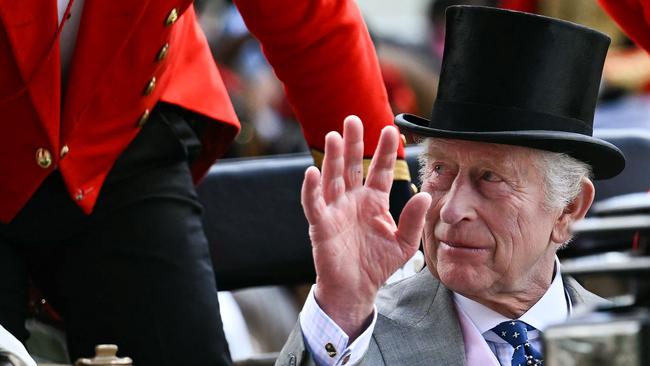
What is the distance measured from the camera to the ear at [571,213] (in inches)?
99.7

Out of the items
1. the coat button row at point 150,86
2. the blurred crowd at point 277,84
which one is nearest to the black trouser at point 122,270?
the coat button row at point 150,86

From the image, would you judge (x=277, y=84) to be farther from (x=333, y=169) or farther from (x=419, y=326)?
(x=333, y=169)

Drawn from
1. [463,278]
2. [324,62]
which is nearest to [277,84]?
[324,62]

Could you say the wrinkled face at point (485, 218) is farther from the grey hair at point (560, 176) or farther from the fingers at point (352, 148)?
the fingers at point (352, 148)

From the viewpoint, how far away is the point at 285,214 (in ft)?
10.9

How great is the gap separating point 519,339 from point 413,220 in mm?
377

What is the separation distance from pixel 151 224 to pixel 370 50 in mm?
511

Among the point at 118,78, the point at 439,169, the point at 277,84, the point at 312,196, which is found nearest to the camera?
the point at 312,196

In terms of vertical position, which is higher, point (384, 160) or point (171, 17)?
point (171, 17)

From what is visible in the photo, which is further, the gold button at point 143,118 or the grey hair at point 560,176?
the gold button at point 143,118

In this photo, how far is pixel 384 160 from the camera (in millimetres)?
2152

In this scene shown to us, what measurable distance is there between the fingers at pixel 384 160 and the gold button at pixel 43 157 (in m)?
0.63

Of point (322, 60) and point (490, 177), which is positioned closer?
point (490, 177)

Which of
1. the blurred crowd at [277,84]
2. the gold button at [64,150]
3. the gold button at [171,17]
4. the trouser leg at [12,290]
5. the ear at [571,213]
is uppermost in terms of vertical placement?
the gold button at [171,17]
